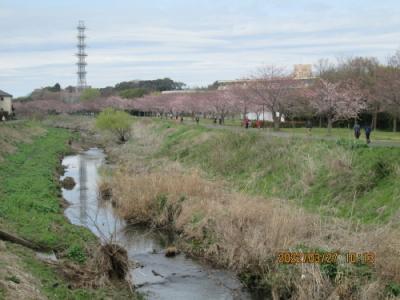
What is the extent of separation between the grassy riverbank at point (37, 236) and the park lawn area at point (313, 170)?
29.5ft

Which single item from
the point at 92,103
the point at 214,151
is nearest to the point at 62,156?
the point at 214,151

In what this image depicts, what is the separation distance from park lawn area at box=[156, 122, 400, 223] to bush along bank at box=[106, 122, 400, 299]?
0.14m

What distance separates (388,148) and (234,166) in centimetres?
1062

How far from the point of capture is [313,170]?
23219 mm

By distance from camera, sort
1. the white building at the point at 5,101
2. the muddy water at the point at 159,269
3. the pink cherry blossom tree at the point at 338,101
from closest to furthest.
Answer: the muddy water at the point at 159,269 → the pink cherry blossom tree at the point at 338,101 → the white building at the point at 5,101

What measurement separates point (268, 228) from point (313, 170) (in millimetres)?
9582

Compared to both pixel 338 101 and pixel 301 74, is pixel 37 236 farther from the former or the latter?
pixel 301 74

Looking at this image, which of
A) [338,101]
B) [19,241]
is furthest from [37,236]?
[338,101]

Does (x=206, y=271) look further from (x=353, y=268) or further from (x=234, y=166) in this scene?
(x=234, y=166)

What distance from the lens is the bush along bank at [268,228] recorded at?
36.4 feet

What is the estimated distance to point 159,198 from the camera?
21.1 meters

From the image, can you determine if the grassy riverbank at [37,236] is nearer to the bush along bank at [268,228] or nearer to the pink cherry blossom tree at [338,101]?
the bush along bank at [268,228]
